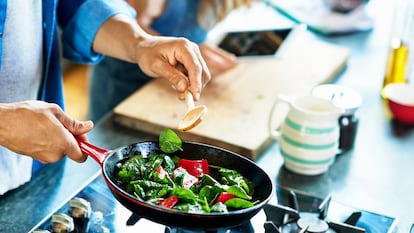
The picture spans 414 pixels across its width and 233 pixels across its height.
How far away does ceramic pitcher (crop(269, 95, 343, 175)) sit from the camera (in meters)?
1.32

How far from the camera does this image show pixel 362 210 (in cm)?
124

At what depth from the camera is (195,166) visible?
110 cm

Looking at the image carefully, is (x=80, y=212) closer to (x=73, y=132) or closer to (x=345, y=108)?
(x=73, y=132)

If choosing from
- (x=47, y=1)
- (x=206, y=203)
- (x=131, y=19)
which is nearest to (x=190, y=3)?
(x=131, y=19)

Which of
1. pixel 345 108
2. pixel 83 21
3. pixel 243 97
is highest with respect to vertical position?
Answer: pixel 83 21

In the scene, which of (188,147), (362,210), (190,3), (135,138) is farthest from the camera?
(190,3)

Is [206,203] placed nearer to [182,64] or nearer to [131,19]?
[182,64]

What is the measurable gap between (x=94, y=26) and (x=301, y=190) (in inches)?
21.4

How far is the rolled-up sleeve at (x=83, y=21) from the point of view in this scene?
1.39 m

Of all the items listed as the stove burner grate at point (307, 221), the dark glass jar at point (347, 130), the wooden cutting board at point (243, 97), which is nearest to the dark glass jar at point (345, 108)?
the dark glass jar at point (347, 130)

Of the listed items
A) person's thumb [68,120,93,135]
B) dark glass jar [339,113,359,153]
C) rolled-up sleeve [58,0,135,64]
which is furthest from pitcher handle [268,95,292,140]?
person's thumb [68,120,93,135]

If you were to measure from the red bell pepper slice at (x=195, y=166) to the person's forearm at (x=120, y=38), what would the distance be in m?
0.31

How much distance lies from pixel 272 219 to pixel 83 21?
58 cm

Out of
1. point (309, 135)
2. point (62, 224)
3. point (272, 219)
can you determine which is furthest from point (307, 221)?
point (62, 224)
